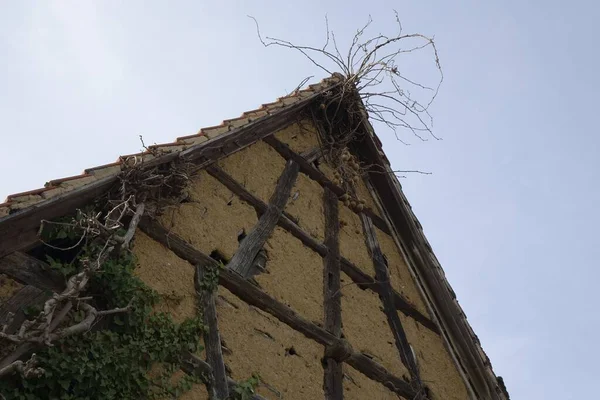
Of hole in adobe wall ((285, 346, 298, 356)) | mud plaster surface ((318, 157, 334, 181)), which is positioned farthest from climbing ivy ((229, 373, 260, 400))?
mud plaster surface ((318, 157, 334, 181))

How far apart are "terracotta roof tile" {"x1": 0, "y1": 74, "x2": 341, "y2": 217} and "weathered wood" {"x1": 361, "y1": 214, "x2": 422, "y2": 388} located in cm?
135

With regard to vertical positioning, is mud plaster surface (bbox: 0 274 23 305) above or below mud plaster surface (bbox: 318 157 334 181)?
below

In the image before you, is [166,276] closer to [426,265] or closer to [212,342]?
[212,342]

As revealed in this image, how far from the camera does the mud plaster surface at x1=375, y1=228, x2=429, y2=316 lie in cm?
686

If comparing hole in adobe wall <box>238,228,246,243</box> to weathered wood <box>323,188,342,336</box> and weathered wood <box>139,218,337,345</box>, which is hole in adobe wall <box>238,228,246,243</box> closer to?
weathered wood <box>139,218,337,345</box>

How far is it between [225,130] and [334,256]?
1.37m

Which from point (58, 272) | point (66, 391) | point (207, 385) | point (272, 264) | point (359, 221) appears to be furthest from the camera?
point (359, 221)

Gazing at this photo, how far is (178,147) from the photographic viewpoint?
5.17 meters

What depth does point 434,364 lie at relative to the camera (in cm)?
652

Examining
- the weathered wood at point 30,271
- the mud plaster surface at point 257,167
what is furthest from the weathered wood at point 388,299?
the weathered wood at point 30,271

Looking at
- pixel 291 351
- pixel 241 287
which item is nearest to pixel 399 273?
pixel 291 351

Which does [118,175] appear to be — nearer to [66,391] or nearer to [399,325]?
[66,391]

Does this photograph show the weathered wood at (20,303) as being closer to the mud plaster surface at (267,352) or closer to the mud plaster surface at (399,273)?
the mud plaster surface at (267,352)

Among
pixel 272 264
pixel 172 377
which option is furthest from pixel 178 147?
pixel 172 377
